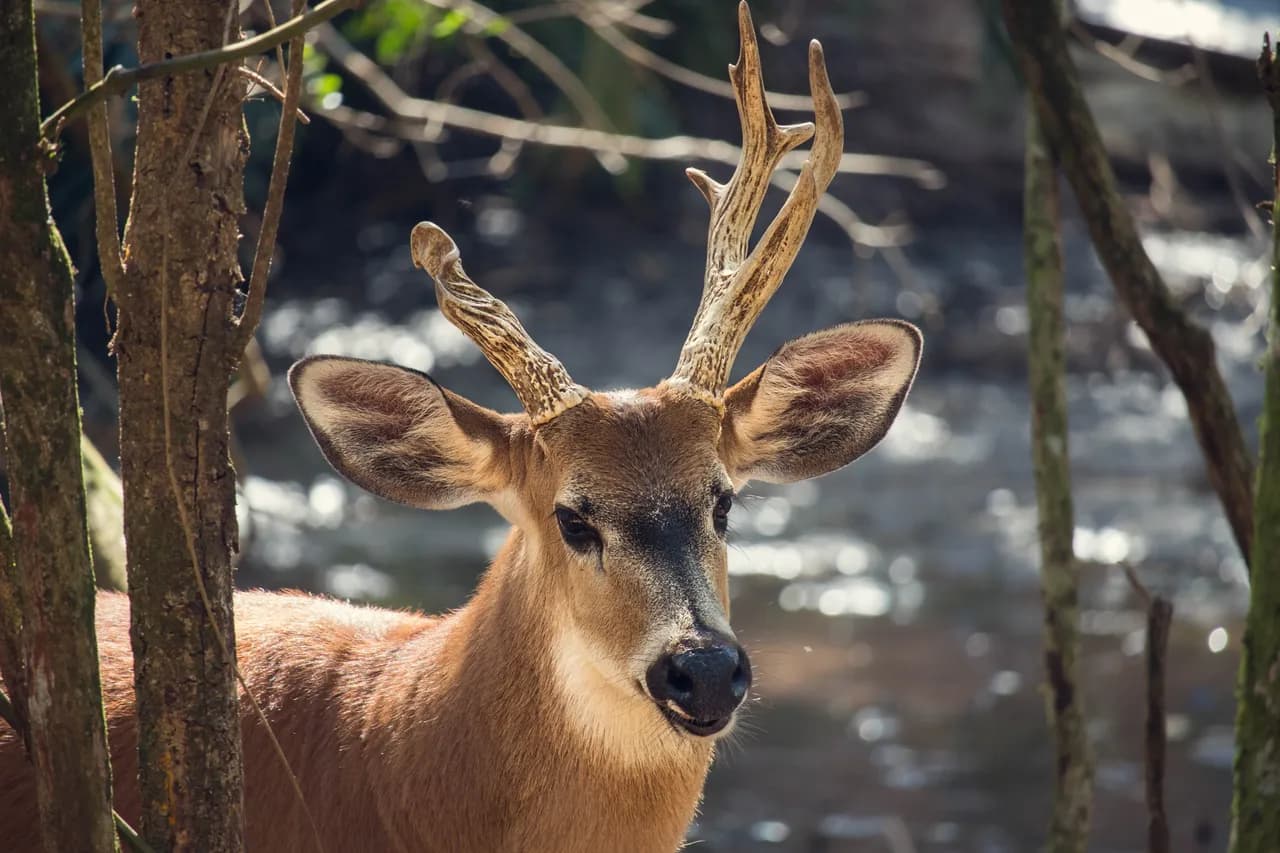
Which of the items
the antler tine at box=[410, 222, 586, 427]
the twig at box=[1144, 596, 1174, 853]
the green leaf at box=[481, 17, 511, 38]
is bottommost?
the twig at box=[1144, 596, 1174, 853]

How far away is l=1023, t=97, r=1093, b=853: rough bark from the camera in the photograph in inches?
173

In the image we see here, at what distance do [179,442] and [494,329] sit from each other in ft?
3.72

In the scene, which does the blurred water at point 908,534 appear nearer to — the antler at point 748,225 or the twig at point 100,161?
the antler at point 748,225

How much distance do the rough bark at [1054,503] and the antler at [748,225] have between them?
0.96 metres

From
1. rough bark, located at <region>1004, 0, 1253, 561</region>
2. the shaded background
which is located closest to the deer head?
rough bark, located at <region>1004, 0, 1253, 561</region>

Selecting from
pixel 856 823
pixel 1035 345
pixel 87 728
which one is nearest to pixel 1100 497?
pixel 856 823

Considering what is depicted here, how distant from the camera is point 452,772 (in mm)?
3584

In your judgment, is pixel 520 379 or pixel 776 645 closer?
pixel 520 379

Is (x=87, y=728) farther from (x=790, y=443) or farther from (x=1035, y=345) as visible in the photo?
Answer: (x=1035, y=345)

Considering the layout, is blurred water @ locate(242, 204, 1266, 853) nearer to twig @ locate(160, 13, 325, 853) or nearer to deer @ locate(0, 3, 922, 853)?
deer @ locate(0, 3, 922, 853)

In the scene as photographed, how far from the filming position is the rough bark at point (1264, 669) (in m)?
2.26

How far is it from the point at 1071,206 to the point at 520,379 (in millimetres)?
13600

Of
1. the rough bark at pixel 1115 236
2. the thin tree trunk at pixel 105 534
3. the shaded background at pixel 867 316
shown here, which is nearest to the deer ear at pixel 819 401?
the rough bark at pixel 1115 236

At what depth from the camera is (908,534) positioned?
1223cm
